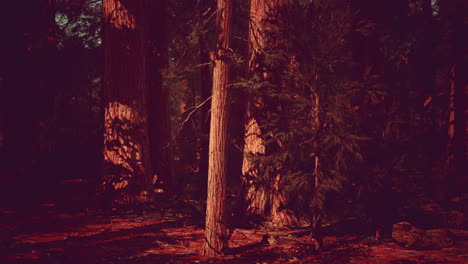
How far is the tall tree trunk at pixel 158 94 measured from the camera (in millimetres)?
12453

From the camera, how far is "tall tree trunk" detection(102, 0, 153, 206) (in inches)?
387

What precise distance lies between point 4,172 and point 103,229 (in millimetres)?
9821

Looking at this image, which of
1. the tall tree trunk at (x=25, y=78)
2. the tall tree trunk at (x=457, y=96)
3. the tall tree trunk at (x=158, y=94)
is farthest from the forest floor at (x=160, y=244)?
the tall tree trunk at (x=457, y=96)

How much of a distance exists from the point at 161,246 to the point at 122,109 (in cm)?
432

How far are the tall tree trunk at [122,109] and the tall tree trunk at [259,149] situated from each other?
341cm

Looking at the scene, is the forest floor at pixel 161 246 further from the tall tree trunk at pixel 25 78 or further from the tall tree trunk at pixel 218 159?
the tall tree trunk at pixel 25 78

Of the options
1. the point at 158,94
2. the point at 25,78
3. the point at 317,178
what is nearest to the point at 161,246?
the point at 317,178

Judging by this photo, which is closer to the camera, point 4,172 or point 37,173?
point 37,173

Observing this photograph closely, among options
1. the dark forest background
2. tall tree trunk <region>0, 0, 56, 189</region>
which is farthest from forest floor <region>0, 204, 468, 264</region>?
tall tree trunk <region>0, 0, 56, 189</region>

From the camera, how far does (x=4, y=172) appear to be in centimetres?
1522

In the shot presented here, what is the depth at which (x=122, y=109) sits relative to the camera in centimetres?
983

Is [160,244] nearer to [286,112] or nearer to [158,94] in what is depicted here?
[286,112]

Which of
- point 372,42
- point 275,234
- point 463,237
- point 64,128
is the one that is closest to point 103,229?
point 275,234

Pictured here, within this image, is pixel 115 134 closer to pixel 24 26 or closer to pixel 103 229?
pixel 103 229
